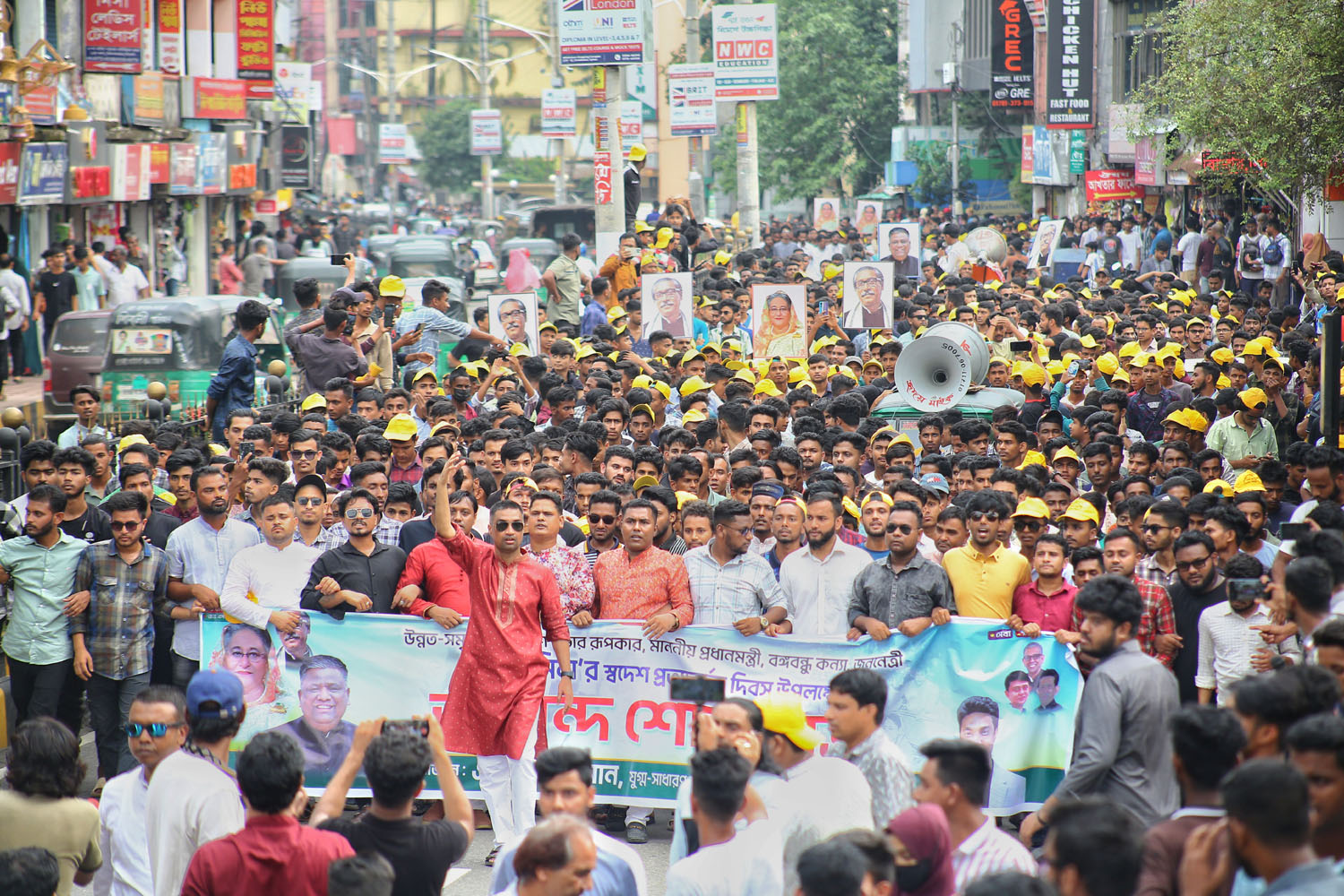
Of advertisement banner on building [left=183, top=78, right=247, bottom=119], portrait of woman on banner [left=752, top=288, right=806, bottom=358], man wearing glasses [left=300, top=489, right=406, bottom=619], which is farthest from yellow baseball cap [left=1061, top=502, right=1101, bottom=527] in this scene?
advertisement banner on building [left=183, top=78, right=247, bottom=119]

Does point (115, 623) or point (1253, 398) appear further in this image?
point (1253, 398)

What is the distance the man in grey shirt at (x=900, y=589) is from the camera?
312 inches

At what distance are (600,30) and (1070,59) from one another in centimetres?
1886

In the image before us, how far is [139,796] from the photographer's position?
5.79 m

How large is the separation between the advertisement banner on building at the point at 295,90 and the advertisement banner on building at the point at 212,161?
12216 millimetres

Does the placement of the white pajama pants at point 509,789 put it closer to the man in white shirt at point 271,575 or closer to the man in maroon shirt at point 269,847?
the man in white shirt at point 271,575

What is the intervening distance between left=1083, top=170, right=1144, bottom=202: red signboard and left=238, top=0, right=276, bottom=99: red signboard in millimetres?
19110

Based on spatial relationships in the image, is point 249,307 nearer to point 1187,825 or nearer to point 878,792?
point 878,792

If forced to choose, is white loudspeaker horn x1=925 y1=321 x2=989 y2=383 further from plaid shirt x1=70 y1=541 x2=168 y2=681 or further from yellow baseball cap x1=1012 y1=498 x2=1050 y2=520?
plaid shirt x1=70 y1=541 x2=168 y2=681

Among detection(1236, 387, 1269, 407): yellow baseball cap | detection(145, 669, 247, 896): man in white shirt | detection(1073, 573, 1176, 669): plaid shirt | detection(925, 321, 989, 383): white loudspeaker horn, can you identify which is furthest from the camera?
detection(925, 321, 989, 383): white loudspeaker horn

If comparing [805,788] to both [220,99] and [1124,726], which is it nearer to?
[1124,726]

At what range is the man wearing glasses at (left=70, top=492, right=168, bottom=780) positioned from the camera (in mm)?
8508

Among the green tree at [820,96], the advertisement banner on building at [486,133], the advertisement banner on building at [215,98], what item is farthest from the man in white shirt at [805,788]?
the advertisement banner on building at [486,133]

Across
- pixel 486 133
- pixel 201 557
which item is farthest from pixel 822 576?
pixel 486 133
